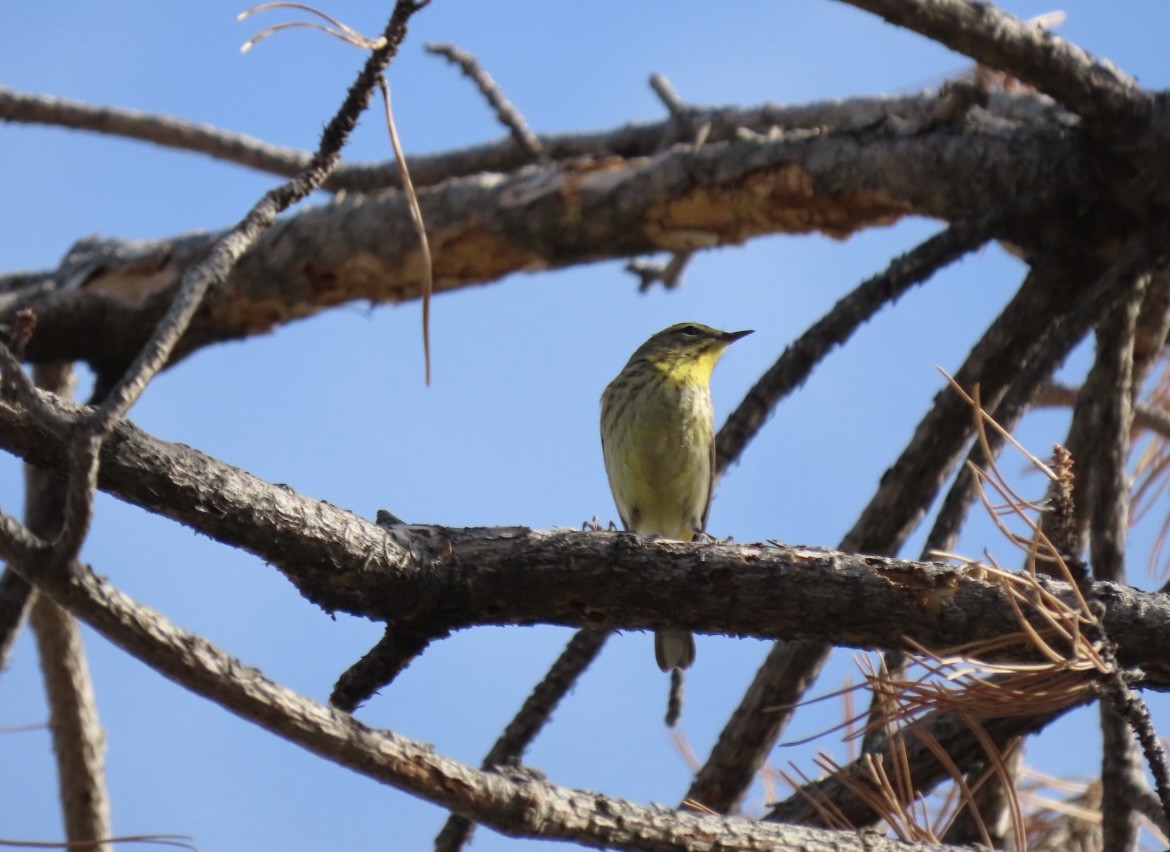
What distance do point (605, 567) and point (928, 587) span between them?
616 millimetres

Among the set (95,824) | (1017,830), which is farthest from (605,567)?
(95,824)

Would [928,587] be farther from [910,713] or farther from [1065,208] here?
[1065,208]

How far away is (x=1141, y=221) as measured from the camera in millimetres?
4371

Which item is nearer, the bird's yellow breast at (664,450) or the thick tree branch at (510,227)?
the thick tree branch at (510,227)

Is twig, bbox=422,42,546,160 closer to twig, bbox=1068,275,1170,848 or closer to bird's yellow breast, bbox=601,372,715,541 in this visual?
bird's yellow breast, bbox=601,372,715,541

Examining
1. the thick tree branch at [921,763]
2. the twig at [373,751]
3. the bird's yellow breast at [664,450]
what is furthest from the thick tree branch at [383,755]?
the bird's yellow breast at [664,450]

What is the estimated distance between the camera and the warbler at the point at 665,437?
6.19 meters

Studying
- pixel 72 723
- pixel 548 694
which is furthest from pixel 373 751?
pixel 72 723

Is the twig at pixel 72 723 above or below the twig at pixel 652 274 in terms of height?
below

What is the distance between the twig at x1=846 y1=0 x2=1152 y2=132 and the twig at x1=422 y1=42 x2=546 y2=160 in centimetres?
250

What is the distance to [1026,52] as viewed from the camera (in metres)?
4.00

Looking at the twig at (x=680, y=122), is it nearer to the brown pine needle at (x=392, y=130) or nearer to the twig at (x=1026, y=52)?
the twig at (x=1026, y=52)

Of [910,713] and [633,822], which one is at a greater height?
[910,713]

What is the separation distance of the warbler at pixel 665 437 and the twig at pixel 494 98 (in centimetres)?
112
